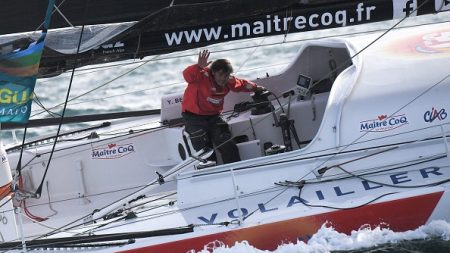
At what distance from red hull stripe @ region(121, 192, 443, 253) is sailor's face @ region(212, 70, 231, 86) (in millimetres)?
1672

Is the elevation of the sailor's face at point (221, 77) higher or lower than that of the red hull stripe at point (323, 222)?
higher

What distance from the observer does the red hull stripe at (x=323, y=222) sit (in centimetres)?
642

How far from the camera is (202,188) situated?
6.88 m

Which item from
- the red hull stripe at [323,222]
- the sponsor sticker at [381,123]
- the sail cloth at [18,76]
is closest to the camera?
the sail cloth at [18,76]

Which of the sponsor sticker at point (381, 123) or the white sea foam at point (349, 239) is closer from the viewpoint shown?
the white sea foam at point (349, 239)

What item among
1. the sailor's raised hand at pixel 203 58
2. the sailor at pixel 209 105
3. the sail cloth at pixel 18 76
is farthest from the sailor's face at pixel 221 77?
the sail cloth at pixel 18 76

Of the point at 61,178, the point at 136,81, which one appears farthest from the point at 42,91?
the point at 61,178

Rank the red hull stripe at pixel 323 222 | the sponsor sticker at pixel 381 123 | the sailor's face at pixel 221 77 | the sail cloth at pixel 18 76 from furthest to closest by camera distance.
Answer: the sailor's face at pixel 221 77 < the sponsor sticker at pixel 381 123 < the red hull stripe at pixel 323 222 < the sail cloth at pixel 18 76

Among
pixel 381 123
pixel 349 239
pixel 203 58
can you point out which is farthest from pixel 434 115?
pixel 203 58

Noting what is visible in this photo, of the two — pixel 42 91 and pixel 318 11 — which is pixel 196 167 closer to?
pixel 318 11

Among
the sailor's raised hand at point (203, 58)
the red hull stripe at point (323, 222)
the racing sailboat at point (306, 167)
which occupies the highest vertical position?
the sailor's raised hand at point (203, 58)

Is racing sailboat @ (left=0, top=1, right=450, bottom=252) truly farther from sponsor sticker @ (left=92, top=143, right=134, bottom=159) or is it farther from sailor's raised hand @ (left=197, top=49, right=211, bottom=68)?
sailor's raised hand @ (left=197, top=49, right=211, bottom=68)

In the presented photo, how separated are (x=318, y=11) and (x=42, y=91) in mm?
8834

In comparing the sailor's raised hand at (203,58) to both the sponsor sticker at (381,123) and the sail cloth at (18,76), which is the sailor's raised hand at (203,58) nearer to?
the sponsor sticker at (381,123)
